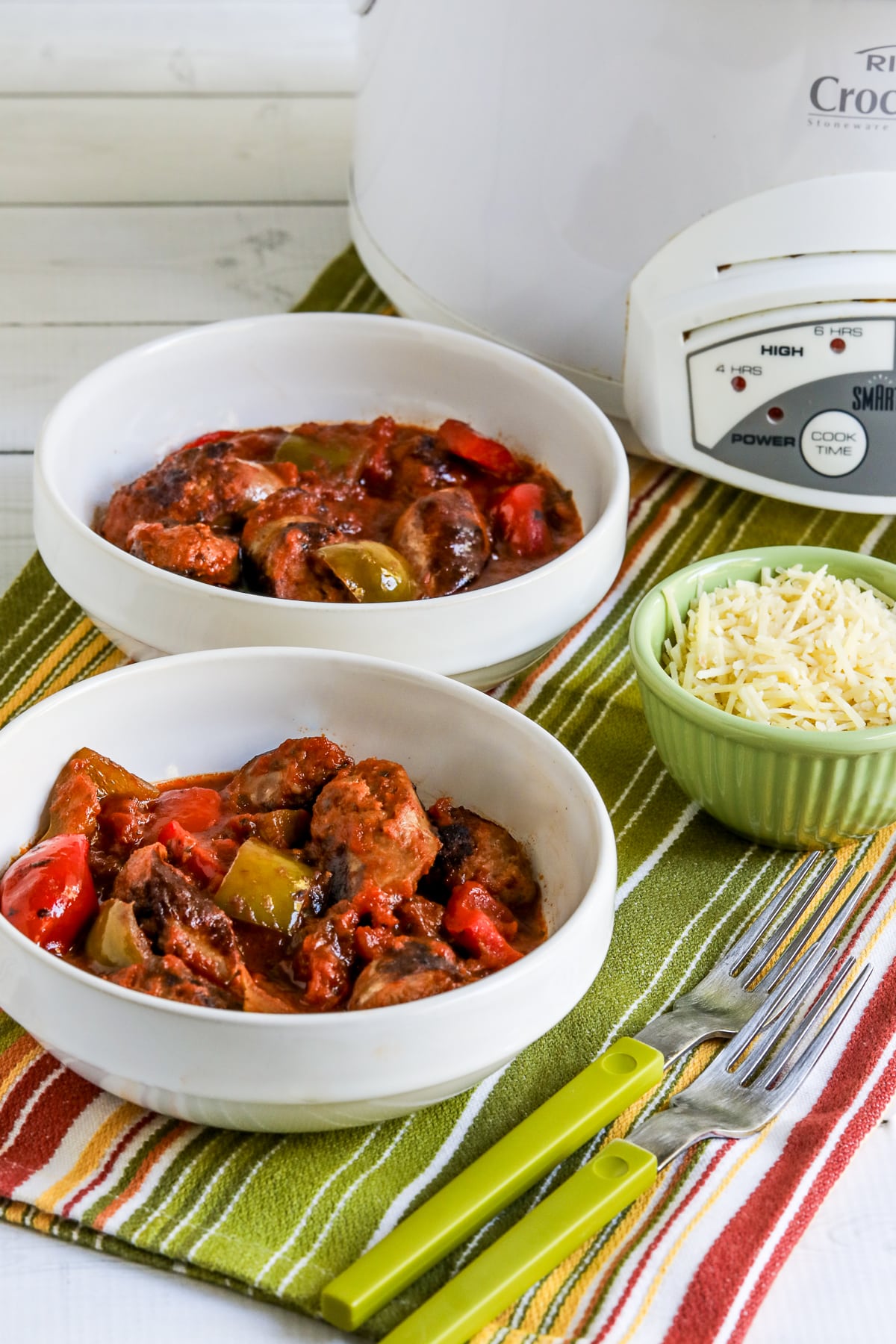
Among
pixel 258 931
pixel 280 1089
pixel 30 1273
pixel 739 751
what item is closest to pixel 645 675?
pixel 739 751

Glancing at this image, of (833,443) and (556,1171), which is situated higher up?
(833,443)

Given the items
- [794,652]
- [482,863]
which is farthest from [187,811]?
[794,652]

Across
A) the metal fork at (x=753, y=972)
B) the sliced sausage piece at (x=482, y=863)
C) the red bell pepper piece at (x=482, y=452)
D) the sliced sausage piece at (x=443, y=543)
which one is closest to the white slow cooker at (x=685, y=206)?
the red bell pepper piece at (x=482, y=452)

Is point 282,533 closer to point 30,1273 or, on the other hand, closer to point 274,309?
point 30,1273

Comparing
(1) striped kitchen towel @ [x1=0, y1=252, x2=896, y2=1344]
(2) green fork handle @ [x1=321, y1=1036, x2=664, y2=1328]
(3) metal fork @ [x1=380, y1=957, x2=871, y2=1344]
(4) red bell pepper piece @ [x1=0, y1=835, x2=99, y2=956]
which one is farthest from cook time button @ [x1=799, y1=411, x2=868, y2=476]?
(4) red bell pepper piece @ [x1=0, y1=835, x2=99, y2=956]

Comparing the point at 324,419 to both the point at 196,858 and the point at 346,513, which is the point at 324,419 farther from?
the point at 196,858

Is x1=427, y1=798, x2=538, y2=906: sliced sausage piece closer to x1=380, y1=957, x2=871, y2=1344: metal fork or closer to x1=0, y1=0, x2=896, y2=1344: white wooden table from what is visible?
x1=380, y1=957, x2=871, y2=1344: metal fork
